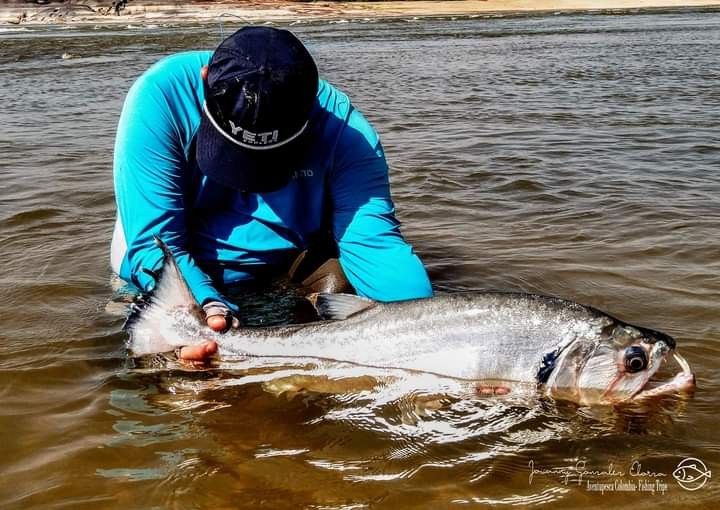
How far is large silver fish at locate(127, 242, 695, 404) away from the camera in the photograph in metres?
2.86

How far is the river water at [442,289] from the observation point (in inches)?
103

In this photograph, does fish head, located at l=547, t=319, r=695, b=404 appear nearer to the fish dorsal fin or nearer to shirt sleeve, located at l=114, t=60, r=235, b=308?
the fish dorsal fin

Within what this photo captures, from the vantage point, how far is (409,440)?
2900 millimetres

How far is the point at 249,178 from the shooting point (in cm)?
304

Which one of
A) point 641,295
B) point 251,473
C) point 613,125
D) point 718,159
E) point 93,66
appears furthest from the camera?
point 93,66

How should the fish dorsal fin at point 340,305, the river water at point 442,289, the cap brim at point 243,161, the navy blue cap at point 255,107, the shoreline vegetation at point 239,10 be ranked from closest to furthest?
the river water at point 442,289, the navy blue cap at point 255,107, the cap brim at point 243,161, the fish dorsal fin at point 340,305, the shoreline vegetation at point 239,10

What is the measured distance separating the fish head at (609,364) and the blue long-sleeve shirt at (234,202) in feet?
2.49

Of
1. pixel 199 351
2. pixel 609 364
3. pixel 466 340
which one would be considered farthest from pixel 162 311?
pixel 609 364

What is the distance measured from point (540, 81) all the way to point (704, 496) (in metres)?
13.0

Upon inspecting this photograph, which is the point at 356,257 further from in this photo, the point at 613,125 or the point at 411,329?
the point at 613,125

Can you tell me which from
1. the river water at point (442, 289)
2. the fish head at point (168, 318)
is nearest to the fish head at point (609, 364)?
the river water at point (442, 289)

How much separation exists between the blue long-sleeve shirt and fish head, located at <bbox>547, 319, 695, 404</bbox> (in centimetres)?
76

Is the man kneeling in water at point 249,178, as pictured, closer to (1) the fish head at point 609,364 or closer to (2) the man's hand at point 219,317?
(2) the man's hand at point 219,317

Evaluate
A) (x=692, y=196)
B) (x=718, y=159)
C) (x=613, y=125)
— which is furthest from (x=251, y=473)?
(x=613, y=125)
